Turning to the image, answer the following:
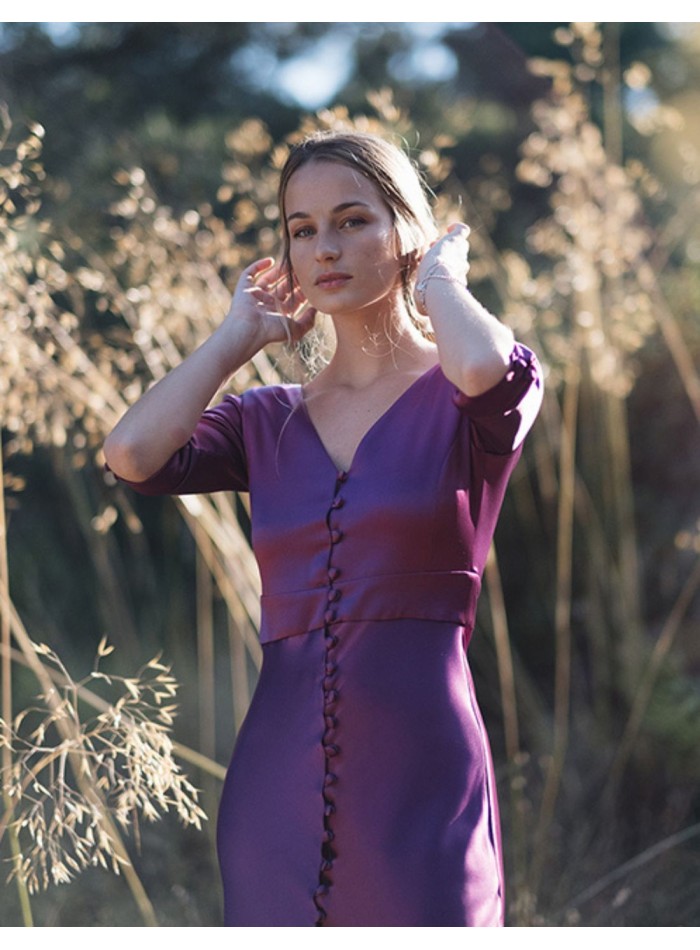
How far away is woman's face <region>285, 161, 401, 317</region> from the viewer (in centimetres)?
178

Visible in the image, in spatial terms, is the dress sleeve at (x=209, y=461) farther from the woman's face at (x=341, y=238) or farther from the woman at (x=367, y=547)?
the woman's face at (x=341, y=238)

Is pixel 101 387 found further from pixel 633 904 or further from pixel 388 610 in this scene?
pixel 633 904

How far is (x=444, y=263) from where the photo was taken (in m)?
1.73

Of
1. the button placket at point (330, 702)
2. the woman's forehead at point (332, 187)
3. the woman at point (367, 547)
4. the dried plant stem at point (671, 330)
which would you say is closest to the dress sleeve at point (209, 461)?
the woman at point (367, 547)

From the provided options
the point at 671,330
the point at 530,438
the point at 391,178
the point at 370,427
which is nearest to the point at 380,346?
the point at 370,427

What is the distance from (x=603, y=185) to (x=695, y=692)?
1664 millimetres

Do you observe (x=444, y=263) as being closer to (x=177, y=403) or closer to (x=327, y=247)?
(x=327, y=247)

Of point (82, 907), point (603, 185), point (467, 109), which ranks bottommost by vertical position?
point (82, 907)

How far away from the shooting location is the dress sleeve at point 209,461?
1880 millimetres

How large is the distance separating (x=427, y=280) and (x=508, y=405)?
8.5 inches

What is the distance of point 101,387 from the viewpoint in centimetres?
269

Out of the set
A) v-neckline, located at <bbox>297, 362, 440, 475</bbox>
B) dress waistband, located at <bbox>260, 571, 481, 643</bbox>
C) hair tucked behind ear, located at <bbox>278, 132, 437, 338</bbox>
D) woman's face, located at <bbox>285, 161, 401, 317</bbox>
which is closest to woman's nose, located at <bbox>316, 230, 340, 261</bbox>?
woman's face, located at <bbox>285, 161, 401, 317</bbox>

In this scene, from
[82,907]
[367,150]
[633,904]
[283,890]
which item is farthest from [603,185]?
[82,907]

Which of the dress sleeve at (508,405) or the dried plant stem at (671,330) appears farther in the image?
the dried plant stem at (671,330)
